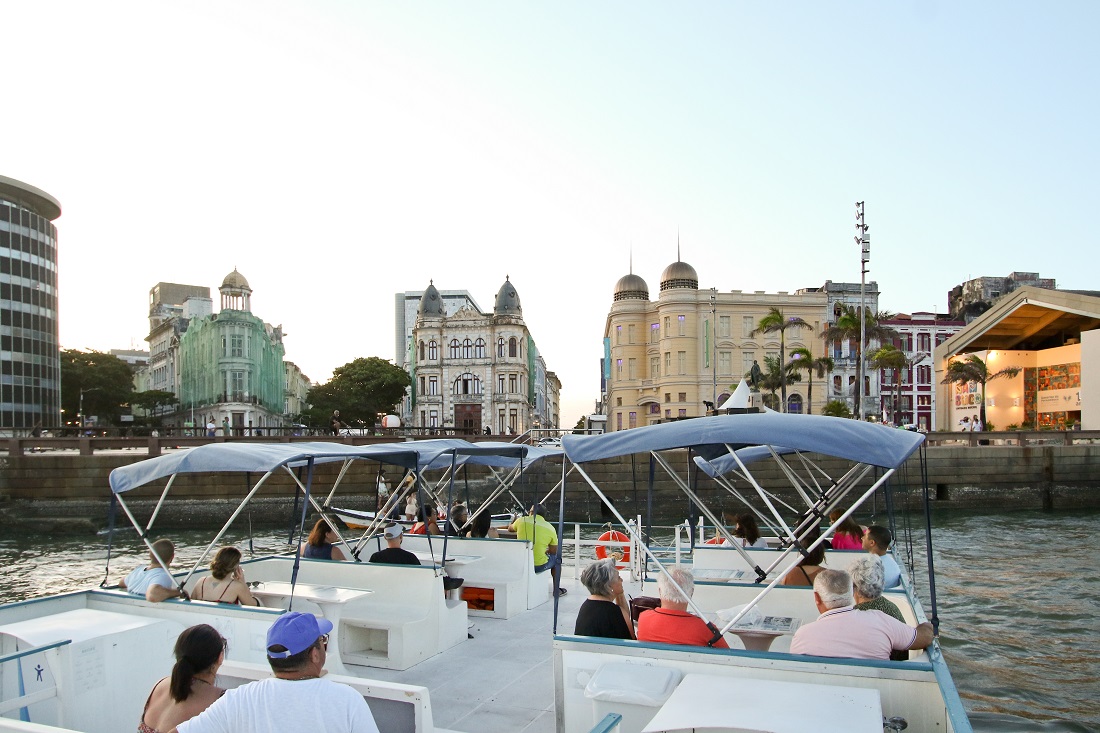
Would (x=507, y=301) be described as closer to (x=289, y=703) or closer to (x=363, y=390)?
(x=363, y=390)

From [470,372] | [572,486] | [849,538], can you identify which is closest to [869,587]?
[849,538]

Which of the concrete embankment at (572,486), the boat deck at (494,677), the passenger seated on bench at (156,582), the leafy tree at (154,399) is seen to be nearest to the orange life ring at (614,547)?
the boat deck at (494,677)

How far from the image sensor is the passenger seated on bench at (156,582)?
7.03m

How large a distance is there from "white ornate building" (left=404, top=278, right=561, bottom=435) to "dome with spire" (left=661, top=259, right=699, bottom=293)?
19872 millimetres

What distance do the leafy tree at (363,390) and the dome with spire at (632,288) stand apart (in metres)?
24.7

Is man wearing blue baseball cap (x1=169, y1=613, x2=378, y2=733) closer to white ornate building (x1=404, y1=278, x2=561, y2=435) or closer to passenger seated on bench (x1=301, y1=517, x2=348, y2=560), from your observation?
passenger seated on bench (x1=301, y1=517, x2=348, y2=560)

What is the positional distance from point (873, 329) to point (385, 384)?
4852 centimetres

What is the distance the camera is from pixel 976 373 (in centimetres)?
5106

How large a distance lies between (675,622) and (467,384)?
83.3m

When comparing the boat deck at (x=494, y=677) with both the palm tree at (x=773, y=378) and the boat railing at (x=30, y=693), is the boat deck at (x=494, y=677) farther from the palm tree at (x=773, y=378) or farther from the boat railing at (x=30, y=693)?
the palm tree at (x=773, y=378)

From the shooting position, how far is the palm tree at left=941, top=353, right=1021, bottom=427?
50688mm

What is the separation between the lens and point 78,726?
5676 mm

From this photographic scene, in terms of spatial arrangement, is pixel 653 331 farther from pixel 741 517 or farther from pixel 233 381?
pixel 741 517

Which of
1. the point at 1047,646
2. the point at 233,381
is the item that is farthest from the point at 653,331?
the point at 1047,646
